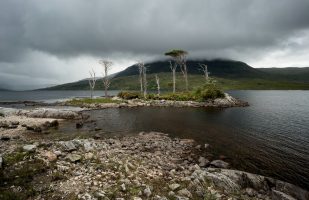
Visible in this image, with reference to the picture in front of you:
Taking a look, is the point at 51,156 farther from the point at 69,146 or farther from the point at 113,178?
the point at 113,178

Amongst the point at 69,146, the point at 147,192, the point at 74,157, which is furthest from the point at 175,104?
the point at 147,192

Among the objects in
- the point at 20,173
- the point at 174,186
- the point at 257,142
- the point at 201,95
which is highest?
the point at 201,95

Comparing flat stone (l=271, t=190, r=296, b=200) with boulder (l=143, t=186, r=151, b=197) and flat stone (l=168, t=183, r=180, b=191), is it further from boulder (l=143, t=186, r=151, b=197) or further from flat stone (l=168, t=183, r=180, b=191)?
boulder (l=143, t=186, r=151, b=197)

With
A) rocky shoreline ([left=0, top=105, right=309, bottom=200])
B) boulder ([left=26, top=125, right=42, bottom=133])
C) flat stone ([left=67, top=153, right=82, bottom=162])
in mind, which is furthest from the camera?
boulder ([left=26, top=125, right=42, bottom=133])

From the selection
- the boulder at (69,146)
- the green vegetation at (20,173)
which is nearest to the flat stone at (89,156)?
the boulder at (69,146)

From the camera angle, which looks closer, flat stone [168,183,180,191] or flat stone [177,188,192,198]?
flat stone [177,188,192,198]

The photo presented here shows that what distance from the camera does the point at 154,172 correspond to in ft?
50.1

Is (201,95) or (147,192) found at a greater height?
(201,95)

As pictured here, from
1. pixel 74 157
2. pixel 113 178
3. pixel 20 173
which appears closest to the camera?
pixel 20 173

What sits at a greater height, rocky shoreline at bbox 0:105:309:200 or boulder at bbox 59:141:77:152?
boulder at bbox 59:141:77:152

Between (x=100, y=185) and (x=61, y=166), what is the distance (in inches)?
142

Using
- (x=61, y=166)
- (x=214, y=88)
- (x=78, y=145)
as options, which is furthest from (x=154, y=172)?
(x=214, y=88)

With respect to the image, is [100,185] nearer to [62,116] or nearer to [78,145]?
[78,145]

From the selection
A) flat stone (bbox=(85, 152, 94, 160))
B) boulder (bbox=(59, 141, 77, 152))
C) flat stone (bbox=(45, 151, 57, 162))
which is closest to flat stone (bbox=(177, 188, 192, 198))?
flat stone (bbox=(85, 152, 94, 160))
